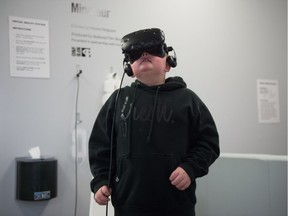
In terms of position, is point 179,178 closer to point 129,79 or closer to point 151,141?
point 151,141

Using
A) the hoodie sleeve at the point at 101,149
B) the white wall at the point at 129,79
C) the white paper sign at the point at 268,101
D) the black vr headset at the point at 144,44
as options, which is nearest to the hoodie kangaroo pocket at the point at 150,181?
the hoodie sleeve at the point at 101,149

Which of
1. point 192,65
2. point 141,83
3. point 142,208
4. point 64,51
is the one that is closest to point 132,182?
point 142,208

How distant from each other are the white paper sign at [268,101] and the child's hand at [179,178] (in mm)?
2000

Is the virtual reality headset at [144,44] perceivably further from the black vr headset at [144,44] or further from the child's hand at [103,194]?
the child's hand at [103,194]

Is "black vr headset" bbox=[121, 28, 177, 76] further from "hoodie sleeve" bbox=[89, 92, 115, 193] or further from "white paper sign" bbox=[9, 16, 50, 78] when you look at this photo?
"white paper sign" bbox=[9, 16, 50, 78]

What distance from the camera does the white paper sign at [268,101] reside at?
2.67m

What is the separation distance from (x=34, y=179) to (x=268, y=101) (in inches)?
83.1

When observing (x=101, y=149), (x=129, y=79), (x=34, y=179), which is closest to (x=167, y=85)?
(x=101, y=149)

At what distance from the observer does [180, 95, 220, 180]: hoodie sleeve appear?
36.6 inches

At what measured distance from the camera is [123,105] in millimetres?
1007

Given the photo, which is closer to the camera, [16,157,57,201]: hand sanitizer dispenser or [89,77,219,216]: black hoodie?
[89,77,219,216]: black hoodie

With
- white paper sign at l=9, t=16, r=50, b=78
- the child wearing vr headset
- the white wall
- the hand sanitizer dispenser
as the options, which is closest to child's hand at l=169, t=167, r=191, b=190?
the child wearing vr headset

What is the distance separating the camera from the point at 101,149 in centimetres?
100

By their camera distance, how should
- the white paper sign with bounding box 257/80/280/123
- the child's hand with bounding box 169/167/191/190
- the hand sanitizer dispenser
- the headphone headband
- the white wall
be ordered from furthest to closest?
the white paper sign with bounding box 257/80/280/123 → the white wall → the hand sanitizer dispenser → the headphone headband → the child's hand with bounding box 169/167/191/190
